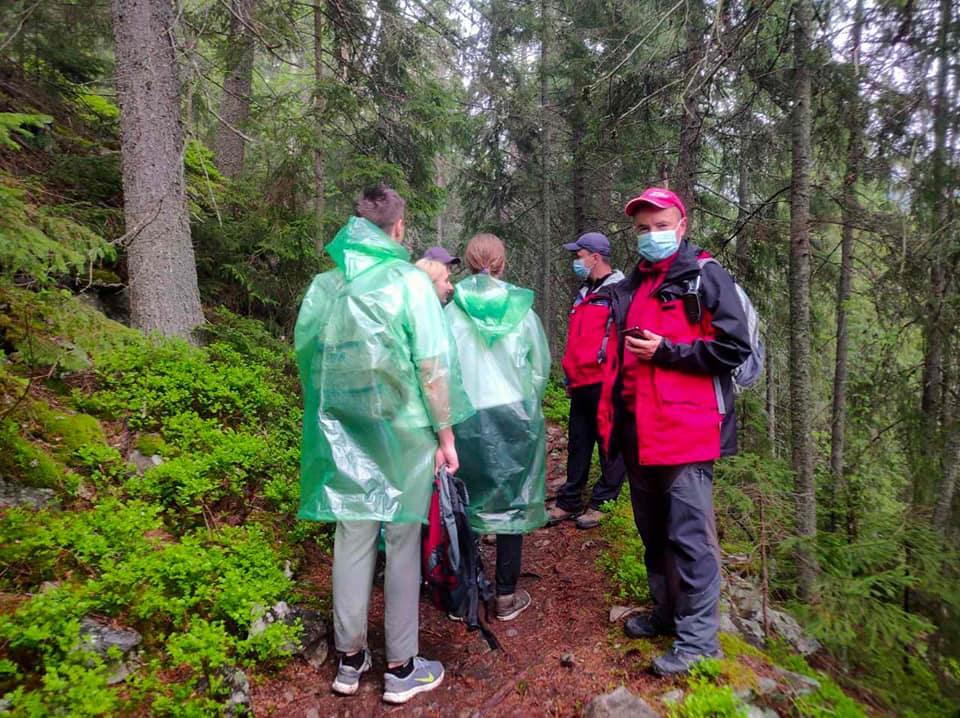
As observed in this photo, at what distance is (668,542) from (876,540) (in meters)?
2.18

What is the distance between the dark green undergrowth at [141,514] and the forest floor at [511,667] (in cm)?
24

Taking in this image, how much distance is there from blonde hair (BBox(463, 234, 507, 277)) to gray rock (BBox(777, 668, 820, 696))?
264cm

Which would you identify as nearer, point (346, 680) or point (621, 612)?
point (346, 680)

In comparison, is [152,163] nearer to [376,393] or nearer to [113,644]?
[376,393]

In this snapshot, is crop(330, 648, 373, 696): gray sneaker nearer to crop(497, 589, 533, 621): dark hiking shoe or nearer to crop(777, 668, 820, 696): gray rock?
crop(497, 589, 533, 621): dark hiking shoe

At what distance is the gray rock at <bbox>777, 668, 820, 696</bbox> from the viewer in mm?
2564

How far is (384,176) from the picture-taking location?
781 centimetres

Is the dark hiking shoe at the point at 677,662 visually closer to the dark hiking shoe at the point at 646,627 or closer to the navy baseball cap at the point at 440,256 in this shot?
the dark hiking shoe at the point at 646,627

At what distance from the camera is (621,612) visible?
3336mm

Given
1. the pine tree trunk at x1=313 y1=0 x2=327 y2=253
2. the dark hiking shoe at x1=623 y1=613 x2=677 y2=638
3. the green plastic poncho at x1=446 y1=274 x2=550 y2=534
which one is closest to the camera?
the dark hiking shoe at x1=623 y1=613 x2=677 y2=638

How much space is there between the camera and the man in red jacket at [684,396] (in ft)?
8.37

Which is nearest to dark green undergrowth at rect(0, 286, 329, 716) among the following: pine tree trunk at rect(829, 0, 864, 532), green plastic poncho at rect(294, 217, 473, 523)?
green plastic poncho at rect(294, 217, 473, 523)

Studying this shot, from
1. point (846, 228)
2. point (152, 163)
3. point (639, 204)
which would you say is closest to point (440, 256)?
point (639, 204)

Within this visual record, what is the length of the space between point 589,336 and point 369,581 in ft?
8.80
